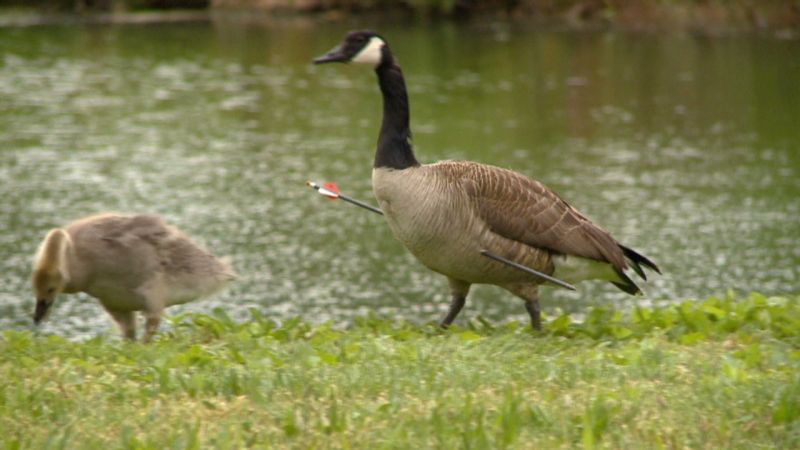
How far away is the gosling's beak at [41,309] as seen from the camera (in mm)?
8166

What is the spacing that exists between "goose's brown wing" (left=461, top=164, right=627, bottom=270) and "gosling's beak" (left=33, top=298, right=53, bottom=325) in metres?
2.81

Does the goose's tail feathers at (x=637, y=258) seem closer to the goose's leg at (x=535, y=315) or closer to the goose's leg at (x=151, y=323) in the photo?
the goose's leg at (x=535, y=315)

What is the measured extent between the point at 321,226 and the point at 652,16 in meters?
31.5

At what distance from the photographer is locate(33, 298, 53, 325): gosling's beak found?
8166 mm

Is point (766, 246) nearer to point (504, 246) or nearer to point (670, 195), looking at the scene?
point (670, 195)

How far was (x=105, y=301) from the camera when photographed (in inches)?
331

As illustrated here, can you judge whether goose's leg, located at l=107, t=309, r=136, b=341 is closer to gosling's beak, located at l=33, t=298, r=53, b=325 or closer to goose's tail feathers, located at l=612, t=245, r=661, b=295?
gosling's beak, located at l=33, t=298, r=53, b=325

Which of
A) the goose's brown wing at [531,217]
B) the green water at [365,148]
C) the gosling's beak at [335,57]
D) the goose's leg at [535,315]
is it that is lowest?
the green water at [365,148]

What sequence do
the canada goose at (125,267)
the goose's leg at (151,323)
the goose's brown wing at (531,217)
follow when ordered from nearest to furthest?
the canada goose at (125,267) < the goose's leg at (151,323) < the goose's brown wing at (531,217)

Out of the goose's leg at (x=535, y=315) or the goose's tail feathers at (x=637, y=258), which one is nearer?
the goose's leg at (x=535, y=315)

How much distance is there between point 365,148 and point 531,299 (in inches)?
579

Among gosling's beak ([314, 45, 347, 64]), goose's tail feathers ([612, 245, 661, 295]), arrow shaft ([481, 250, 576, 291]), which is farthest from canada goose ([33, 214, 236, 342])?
goose's tail feathers ([612, 245, 661, 295])

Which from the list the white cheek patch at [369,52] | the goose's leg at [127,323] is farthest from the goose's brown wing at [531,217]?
the goose's leg at [127,323]

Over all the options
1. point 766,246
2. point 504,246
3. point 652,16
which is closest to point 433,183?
point 504,246
